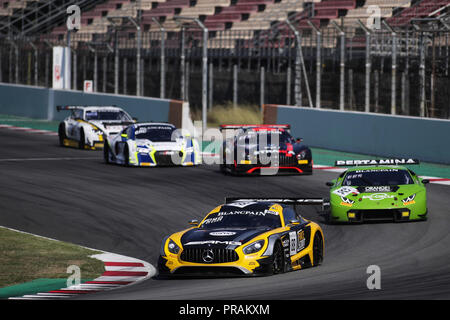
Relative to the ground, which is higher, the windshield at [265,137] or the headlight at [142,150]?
the windshield at [265,137]

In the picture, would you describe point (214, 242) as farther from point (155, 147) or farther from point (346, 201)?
point (155, 147)

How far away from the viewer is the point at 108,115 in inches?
1219

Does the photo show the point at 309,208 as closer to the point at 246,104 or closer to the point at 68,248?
the point at 68,248

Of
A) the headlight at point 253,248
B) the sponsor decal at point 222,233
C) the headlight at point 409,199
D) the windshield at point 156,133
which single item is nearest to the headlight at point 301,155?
the windshield at point 156,133

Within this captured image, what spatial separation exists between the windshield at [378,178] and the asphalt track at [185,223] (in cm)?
87

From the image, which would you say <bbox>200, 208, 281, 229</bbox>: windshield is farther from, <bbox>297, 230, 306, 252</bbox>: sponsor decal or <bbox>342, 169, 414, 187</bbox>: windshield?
<bbox>342, 169, 414, 187</bbox>: windshield

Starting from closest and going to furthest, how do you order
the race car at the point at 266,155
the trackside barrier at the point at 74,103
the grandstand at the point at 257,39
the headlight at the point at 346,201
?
the headlight at the point at 346,201 → the race car at the point at 266,155 → the grandstand at the point at 257,39 → the trackside barrier at the point at 74,103

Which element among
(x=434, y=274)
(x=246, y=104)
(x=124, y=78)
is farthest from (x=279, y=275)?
(x=124, y=78)

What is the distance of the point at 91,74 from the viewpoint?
4325 cm

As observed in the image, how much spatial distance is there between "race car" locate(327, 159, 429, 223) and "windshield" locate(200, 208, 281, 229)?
3970 millimetres

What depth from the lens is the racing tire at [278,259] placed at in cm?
1297

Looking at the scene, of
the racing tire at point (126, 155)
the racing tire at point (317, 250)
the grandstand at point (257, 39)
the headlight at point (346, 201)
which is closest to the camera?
the racing tire at point (317, 250)

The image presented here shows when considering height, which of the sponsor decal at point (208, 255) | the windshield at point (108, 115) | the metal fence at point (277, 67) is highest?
the metal fence at point (277, 67)

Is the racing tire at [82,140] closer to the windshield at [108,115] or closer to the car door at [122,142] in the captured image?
the windshield at [108,115]
